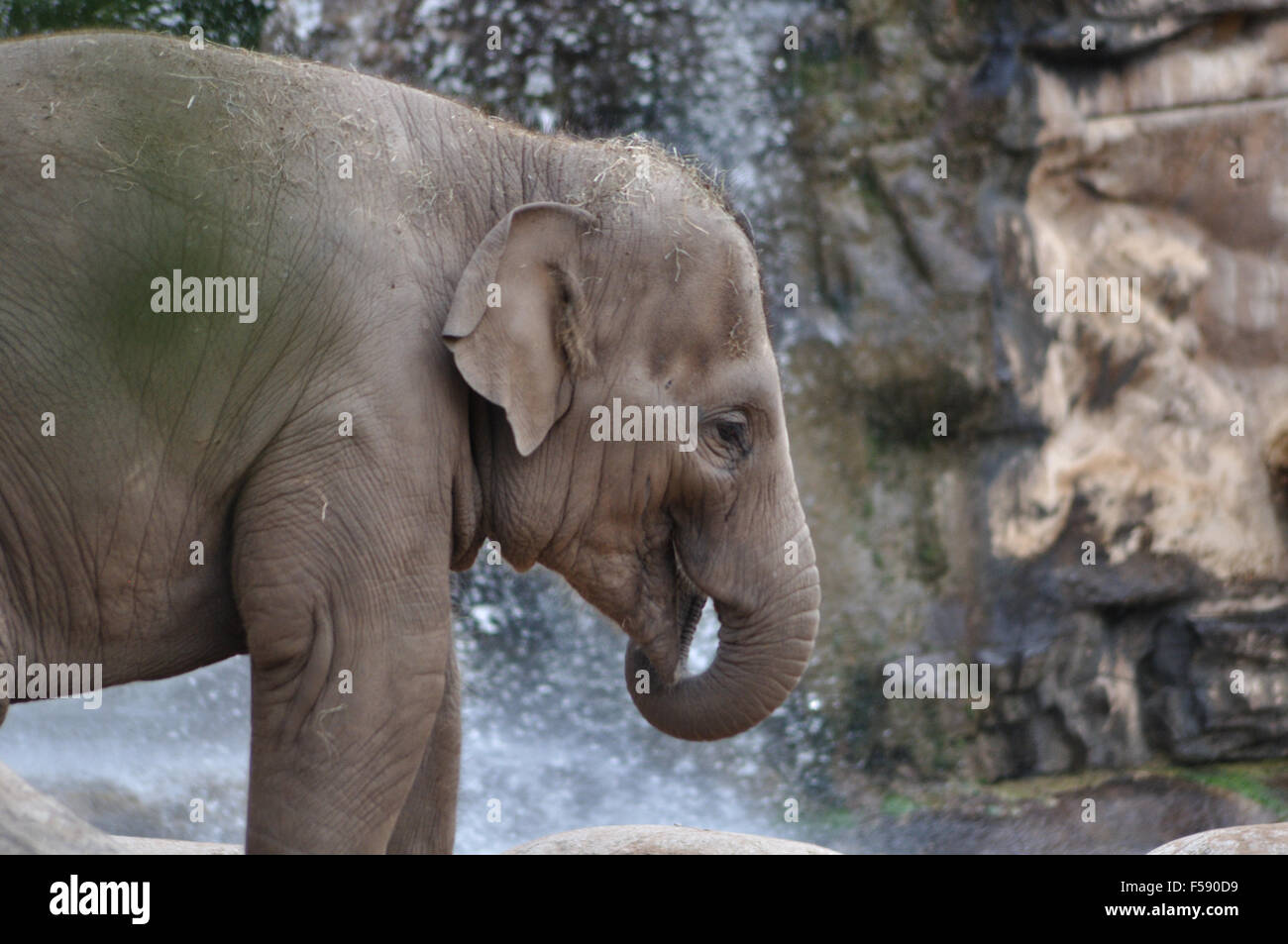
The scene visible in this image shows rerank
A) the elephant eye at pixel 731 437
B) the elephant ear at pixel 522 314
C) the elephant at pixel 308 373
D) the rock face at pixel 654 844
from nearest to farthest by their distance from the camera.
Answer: the elephant at pixel 308 373, the elephant ear at pixel 522 314, the elephant eye at pixel 731 437, the rock face at pixel 654 844

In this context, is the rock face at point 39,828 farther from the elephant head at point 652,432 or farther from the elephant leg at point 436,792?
the elephant head at point 652,432

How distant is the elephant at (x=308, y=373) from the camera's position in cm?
308

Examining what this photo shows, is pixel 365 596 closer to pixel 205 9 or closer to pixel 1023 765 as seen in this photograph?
pixel 1023 765

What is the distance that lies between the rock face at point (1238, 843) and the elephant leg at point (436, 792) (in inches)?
67.8

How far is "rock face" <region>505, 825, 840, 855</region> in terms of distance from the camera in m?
4.13

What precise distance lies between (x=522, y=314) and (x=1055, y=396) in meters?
4.58

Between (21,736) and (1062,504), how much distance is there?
485cm

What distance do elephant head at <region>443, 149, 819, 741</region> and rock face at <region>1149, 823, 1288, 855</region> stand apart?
44.6 inches

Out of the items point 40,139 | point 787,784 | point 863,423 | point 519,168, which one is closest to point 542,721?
point 787,784

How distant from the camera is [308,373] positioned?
320cm

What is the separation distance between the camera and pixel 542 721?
7.53m

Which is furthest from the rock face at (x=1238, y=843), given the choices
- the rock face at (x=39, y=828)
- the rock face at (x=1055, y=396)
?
the rock face at (x=1055, y=396)

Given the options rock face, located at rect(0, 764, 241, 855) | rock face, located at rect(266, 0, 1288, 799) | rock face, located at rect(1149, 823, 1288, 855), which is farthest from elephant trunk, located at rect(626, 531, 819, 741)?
rock face, located at rect(266, 0, 1288, 799)

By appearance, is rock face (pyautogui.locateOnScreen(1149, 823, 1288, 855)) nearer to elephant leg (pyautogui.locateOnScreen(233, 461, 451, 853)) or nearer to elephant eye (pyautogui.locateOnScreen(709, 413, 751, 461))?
elephant eye (pyautogui.locateOnScreen(709, 413, 751, 461))
